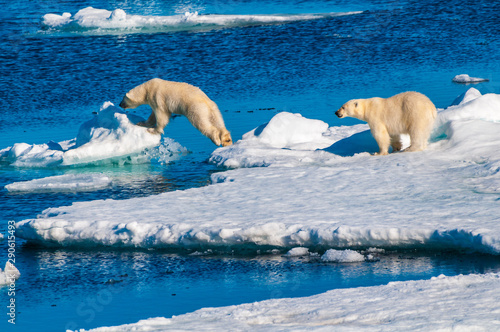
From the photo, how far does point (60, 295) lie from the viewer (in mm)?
5270

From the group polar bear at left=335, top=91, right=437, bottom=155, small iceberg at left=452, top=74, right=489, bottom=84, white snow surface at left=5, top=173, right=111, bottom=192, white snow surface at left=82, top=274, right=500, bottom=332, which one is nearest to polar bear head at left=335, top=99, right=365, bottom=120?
polar bear at left=335, top=91, right=437, bottom=155

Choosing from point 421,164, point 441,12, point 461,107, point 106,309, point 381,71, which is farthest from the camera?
point 441,12

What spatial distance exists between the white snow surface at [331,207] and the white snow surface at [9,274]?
0.68 metres

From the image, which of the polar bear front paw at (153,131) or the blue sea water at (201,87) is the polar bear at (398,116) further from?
the polar bear front paw at (153,131)

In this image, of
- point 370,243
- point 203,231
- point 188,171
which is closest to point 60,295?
point 203,231

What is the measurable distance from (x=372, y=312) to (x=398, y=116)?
4048 mm

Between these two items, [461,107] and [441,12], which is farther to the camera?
[441,12]

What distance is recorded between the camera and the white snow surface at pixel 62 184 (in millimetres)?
8141

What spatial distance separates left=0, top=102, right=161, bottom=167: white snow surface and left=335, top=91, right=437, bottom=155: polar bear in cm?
262

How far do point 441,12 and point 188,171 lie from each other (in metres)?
10.1

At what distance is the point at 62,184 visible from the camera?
8.14 metres

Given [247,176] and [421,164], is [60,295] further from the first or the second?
[421,164]

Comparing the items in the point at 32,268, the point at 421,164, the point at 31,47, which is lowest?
the point at 32,268

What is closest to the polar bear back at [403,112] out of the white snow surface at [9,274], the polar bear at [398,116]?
the polar bear at [398,116]
